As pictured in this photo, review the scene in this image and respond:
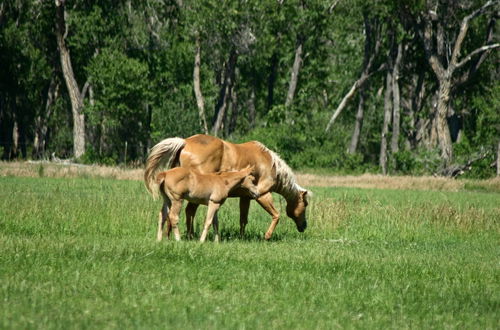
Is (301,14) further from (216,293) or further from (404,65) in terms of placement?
(216,293)

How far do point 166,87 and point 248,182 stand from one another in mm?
42361

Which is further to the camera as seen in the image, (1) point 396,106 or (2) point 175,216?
(1) point 396,106

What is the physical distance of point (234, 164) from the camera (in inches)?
648

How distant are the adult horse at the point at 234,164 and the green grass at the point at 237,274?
722 millimetres

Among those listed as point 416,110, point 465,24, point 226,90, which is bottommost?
point 416,110

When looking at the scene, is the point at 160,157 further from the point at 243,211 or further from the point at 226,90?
the point at 226,90

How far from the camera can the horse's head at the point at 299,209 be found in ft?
57.8

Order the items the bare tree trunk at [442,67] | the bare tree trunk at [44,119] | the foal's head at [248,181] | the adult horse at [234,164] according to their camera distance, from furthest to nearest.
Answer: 1. the bare tree trunk at [44,119]
2. the bare tree trunk at [442,67]
3. the adult horse at [234,164]
4. the foal's head at [248,181]

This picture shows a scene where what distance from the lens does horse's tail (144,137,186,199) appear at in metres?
15.5

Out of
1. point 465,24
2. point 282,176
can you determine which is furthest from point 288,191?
point 465,24

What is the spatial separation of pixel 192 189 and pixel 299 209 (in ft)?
11.9

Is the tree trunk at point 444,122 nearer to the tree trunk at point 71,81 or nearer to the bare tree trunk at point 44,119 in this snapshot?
the tree trunk at point 71,81

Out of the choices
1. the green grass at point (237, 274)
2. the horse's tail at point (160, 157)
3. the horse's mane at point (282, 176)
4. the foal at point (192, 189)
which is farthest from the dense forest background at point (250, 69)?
the foal at point (192, 189)

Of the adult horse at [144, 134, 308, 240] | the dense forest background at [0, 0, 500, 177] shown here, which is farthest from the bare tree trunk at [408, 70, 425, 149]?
the adult horse at [144, 134, 308, 240]
